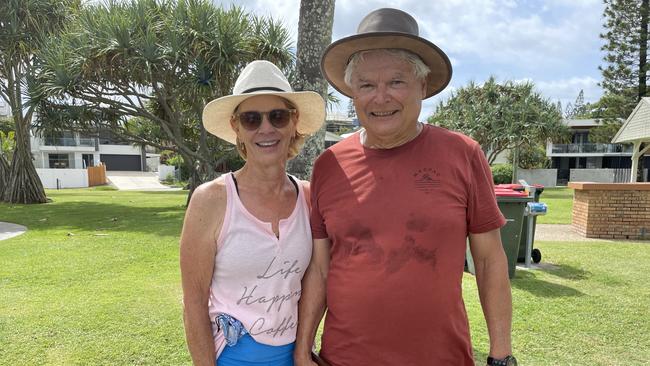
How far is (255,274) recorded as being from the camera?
1.75 m

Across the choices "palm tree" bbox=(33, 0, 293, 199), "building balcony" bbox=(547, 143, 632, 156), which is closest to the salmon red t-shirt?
"palm tree" bbox=(33, 0, 293, 199)

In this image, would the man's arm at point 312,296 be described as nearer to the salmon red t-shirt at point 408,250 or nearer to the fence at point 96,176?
the salmon red t-shirt at point 408,250

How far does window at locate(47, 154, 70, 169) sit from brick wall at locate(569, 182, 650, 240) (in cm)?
5465

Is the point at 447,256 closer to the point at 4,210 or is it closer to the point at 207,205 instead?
the point at 207,205

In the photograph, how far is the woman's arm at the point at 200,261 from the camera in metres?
1.72

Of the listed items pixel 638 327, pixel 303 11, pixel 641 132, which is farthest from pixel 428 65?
pixel 641 132

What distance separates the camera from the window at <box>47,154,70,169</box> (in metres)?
50.3

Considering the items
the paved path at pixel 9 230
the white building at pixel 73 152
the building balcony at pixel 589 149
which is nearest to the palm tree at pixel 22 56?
the paved path at pixel 9 230

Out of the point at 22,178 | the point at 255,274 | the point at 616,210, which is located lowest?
the point at 22,178

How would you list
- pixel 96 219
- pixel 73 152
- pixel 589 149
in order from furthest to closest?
pixel 73 152 < pixel 589 149 < pixel 96 219

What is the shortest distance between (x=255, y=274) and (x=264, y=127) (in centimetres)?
63

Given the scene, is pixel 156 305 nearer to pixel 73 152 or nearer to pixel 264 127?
pixel 264 127

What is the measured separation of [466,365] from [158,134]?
2443 centimetres

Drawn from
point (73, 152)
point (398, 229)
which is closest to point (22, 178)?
point (398, 229)
